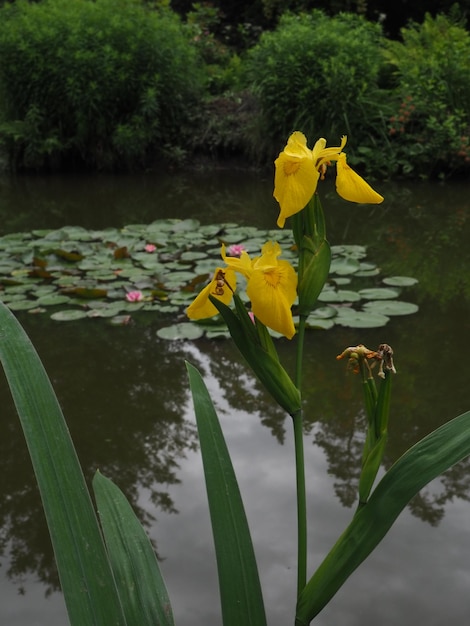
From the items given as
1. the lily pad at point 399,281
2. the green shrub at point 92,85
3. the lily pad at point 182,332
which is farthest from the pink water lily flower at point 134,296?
the green shrub at point 92,85

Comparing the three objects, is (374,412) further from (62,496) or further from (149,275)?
(149,275)

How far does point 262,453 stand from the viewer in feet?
6.00

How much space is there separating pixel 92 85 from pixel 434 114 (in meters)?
2.60

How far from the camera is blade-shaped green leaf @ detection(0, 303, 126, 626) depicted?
724mm

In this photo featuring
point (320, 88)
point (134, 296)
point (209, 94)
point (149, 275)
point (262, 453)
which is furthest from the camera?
point (209, 94)

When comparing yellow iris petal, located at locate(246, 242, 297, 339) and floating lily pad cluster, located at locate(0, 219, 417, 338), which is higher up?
yellow iris petal, located at locate(246, 242, 297, 339)

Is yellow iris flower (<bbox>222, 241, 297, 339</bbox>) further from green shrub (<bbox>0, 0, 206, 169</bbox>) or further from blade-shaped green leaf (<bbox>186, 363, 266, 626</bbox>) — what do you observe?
green shrub (<bbox>0, 0, 206, 169</bbox>)

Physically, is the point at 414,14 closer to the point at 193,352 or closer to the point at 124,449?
the point at 193,352

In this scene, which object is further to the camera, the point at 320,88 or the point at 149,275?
the point at 320,88

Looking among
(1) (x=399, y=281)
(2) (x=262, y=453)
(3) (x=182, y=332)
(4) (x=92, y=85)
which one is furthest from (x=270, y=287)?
(4) (x=92, y=85)

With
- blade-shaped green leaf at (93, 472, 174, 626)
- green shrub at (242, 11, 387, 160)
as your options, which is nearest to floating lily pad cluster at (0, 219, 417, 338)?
blade-shaped green leaf at (93, 472, 174, 626)

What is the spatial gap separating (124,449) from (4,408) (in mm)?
474

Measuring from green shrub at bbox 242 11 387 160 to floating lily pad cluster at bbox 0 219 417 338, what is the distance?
2.11m

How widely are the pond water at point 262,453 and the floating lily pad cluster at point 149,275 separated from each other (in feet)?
0.24
